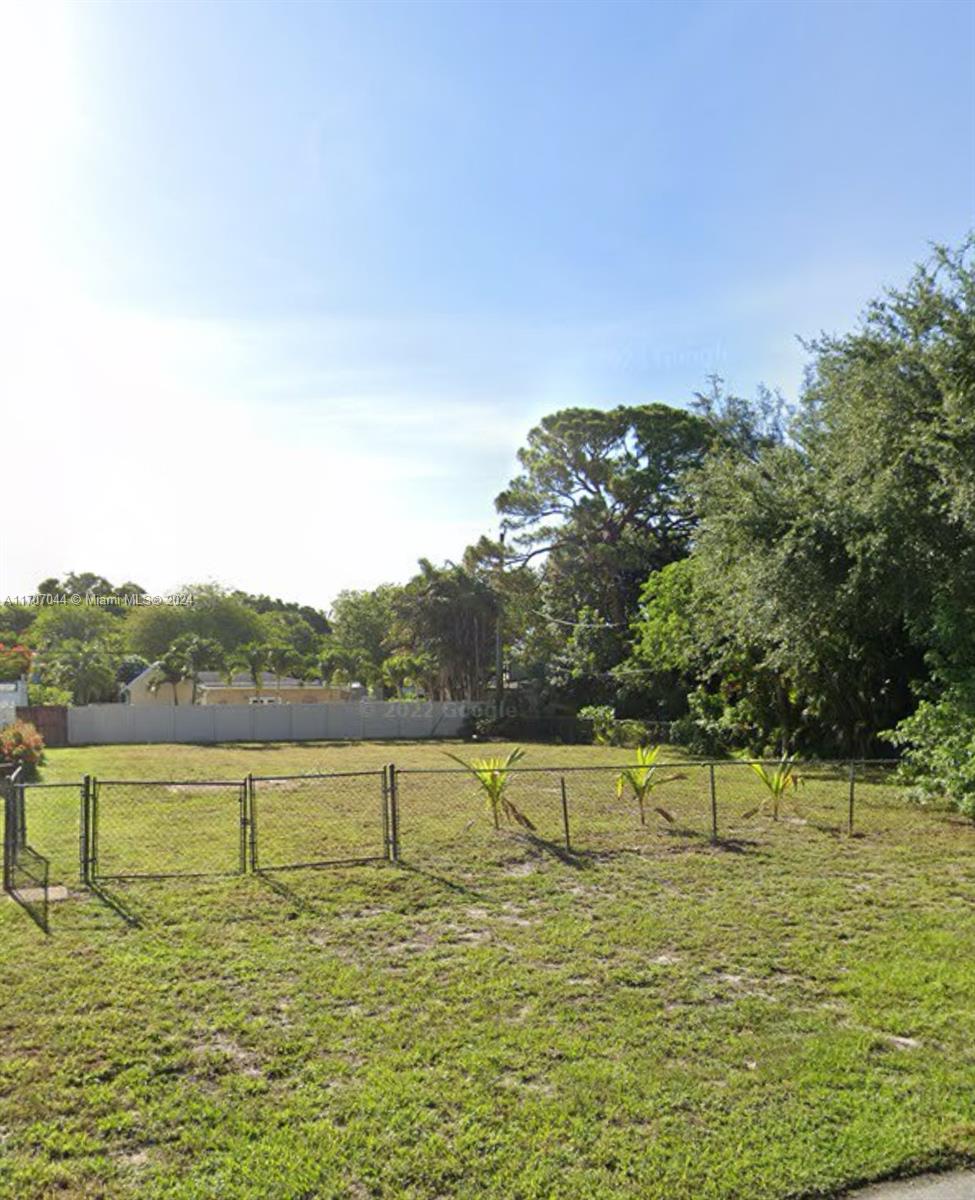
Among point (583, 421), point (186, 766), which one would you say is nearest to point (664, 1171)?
point (186, 766)

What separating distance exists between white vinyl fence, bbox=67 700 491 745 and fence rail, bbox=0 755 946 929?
20319 mm

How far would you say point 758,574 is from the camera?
16547 mm

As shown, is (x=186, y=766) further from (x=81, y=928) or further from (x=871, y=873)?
(x=871, y=873)

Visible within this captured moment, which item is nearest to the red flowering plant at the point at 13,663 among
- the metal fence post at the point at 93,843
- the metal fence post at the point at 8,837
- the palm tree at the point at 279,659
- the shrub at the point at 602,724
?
the palm tree at the point at 279,659

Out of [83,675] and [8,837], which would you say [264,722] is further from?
[8,837]

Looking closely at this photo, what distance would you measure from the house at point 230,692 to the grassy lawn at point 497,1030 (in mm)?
41305

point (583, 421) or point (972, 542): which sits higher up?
point (583, 421)

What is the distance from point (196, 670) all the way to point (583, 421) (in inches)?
962

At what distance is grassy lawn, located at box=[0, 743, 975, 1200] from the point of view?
12.9 feet

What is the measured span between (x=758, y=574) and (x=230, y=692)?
40041mm

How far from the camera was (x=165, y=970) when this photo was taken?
6.48 m

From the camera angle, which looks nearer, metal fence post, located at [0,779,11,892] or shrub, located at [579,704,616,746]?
metal fence post, located at [0,779,11,892]

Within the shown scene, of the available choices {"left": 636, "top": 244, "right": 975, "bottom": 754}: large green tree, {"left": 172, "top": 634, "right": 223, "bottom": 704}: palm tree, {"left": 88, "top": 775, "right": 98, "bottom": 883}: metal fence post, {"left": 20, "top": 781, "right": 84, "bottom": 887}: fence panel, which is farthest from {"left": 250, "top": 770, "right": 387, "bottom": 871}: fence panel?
→ {"left": 172, "top": 634, "right": 223, "bottom": 704}: palm tree

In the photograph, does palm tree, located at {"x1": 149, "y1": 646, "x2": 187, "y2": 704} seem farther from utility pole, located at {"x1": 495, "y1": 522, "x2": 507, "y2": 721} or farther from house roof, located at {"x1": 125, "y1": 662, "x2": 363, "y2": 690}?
utility pole, located at {"x1": 495, "y1": 522, "x2": 507, "y2": 721}
